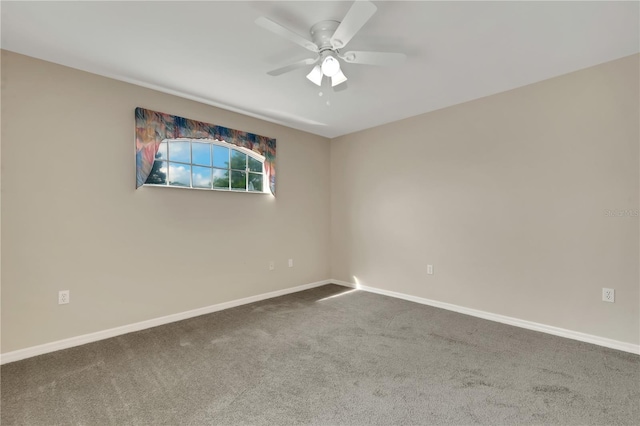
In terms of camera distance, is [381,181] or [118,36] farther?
[381,181]

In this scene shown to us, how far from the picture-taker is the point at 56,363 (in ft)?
7.31

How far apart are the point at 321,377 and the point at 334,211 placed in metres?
3.03

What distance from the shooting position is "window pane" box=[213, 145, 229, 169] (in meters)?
3.54

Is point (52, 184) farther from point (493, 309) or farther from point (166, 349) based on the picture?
point (493, 309)

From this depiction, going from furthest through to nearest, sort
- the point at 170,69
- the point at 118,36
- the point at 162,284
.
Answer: the point at 162,284 < the point at 170,69 < the point at 118,36

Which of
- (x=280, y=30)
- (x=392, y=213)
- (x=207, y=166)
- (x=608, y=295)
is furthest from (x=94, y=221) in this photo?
(x=608, y=295)

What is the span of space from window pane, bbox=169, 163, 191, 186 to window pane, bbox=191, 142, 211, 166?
134mm

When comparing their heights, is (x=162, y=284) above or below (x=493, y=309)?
above

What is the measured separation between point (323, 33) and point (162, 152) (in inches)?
81.7

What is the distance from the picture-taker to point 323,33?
2.04 m

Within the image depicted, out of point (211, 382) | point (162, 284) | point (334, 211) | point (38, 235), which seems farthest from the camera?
point (334, 211)

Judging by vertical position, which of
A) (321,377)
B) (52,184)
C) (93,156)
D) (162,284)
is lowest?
(321,377)

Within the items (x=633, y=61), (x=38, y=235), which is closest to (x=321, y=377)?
(x=38, y=235)

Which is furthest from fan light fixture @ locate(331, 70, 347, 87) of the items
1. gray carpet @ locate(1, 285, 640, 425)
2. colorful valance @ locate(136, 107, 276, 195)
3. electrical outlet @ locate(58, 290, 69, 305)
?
electrical outlet @ locate(58, 290, 69, 305)
